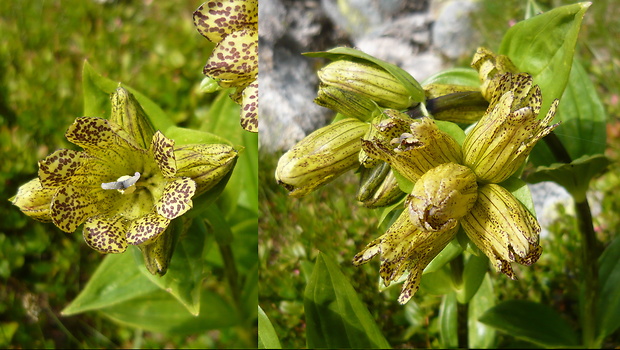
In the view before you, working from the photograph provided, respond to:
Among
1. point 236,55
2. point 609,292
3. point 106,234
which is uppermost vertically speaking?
point 236,55

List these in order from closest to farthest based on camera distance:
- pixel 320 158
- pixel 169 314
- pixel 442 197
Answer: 1. pixel 442 197
2. pixel 320 158
3. pixel 169 314

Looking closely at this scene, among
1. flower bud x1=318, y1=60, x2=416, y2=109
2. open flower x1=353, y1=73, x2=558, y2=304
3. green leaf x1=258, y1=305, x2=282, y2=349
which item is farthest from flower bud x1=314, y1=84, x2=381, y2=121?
green leaf x1=258, y1=305, x2=282, y2=349

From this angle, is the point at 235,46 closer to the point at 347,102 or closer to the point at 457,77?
the point at 347,102

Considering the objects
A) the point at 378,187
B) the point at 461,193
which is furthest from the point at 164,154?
the point at 461,193

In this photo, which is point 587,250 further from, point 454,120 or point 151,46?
point 151,46

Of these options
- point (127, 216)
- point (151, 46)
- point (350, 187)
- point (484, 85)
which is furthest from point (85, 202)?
point (151, 46)

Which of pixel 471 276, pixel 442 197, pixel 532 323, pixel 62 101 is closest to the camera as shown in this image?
pixel 442 197

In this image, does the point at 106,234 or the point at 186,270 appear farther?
the point at 186,270

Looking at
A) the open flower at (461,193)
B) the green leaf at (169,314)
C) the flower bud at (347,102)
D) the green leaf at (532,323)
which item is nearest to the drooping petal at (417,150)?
the open flower at (461,193)
